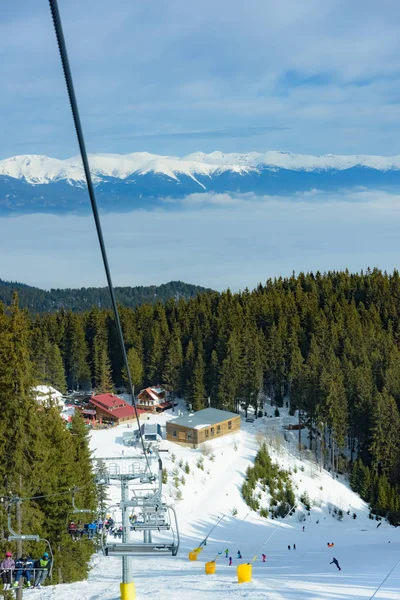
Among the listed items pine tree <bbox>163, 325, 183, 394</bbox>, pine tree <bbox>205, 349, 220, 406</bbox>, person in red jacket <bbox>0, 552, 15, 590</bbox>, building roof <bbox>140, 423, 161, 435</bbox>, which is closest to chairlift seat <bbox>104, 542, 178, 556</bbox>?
person in red jacket <bbox>0, 552, 15, 590</bbox>

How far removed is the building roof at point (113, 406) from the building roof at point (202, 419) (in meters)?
8.46

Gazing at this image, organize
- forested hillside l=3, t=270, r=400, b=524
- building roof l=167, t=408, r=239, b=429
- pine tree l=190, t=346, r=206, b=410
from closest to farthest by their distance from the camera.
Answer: building roof l=167, t=408, r=239, b=429, forested hillside l=3, t=270, r=400, b=524, pine tree l=190, t=346, r=206, b=410

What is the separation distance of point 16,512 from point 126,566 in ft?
18.6

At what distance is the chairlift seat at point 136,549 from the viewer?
1442 centimetres

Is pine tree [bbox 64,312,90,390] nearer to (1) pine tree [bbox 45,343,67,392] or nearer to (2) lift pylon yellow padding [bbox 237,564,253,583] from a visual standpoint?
(1) pine tree [bbox 45,343,67,392]

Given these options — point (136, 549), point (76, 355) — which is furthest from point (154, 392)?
point (136, 549)

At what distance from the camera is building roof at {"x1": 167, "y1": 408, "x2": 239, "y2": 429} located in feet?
176

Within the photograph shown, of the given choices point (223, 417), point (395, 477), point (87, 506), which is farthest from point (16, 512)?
point (395, 477)

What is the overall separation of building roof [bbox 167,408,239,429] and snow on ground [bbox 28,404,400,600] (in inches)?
74.8

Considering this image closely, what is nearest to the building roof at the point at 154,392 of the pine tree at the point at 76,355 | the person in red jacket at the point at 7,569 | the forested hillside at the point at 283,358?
the forested hillside at the point at 283,358

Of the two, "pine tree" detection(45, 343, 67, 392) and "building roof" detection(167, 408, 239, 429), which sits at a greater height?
"pine tree" detection(45, 343, 67, 392)

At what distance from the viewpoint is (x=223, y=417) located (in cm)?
5588

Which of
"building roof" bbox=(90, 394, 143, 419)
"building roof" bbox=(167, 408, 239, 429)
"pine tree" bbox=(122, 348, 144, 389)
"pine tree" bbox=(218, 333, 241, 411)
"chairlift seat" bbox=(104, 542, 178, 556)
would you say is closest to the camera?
"chairlift seat" bbox=(104, 542, 178, 556)

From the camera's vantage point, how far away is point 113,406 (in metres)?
62.0
